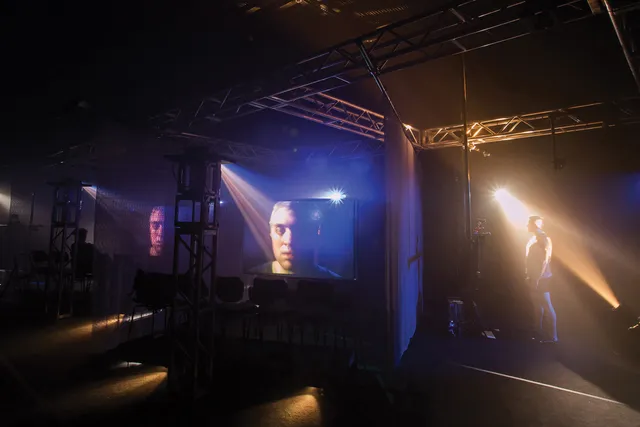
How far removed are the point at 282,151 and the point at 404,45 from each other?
472 cm

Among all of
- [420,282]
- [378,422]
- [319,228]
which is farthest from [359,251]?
[378,422]

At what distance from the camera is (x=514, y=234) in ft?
25.4

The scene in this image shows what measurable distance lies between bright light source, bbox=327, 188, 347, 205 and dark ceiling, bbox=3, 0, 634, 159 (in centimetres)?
202

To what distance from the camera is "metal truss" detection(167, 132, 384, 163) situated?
7664mm

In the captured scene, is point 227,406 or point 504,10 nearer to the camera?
point 504,10

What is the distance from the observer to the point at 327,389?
4.44 m

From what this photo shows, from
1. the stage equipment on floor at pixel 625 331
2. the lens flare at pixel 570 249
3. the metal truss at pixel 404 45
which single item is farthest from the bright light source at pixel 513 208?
the metal truss at pixel 404 45

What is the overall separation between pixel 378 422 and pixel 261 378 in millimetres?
1862

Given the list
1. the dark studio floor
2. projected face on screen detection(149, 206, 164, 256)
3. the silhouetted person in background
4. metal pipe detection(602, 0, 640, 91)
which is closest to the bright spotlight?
the dark studio floor

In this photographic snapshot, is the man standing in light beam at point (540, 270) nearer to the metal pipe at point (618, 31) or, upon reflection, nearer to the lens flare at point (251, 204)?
the metal pipe at point (618, 31)

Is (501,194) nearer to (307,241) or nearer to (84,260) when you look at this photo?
(307,241)

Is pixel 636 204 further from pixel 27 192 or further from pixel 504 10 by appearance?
pixel 27 192

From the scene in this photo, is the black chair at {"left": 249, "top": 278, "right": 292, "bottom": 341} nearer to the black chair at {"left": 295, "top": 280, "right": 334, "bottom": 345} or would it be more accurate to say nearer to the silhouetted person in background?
the black chair at {"left": 295, "top": 280, "right": 334, "bottom": 345}

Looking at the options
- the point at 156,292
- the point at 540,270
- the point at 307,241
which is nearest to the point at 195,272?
the point at 156,292
